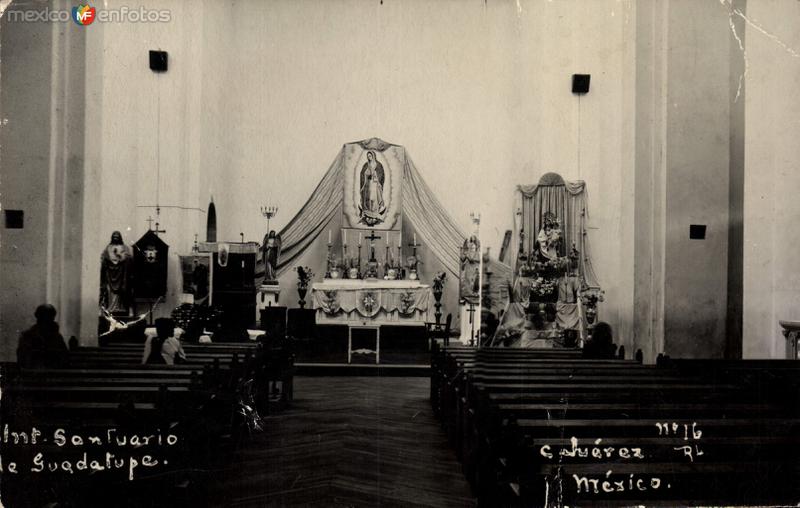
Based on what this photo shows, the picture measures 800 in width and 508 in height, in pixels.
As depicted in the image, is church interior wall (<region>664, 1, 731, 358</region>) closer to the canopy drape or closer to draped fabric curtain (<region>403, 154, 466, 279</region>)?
the canopy drape

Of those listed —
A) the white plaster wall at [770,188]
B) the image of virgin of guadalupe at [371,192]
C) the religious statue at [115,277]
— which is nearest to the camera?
the white plaster wall at [770,188]

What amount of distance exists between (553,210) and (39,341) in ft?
28.4

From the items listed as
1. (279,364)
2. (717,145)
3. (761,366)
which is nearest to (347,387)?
(279,364)

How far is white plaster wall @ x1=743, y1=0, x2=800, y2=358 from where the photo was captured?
6328mm

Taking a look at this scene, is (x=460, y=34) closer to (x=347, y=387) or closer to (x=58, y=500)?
(x=347, y=387)

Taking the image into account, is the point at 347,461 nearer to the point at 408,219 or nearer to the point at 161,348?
the point at 161,348

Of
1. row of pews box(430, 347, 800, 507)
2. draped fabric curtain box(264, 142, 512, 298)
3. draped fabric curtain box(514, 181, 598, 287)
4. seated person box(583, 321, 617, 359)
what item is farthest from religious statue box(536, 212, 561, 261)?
row of pews box(430, 347, 800, 507)

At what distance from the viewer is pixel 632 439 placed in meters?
2.92

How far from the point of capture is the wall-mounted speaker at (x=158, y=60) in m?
10.6

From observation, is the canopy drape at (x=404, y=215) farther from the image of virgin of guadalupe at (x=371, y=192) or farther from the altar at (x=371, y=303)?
the altar at (x=371, y=303)

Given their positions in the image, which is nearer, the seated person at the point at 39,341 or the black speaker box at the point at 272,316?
the seated person at the point at 39,341

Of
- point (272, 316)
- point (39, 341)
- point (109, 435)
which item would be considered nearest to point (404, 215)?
point (272, 316)

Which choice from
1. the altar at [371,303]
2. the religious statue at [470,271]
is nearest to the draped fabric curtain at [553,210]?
the religious statue at [470,271]

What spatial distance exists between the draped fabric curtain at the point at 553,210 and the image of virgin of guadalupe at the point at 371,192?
2458 mm
